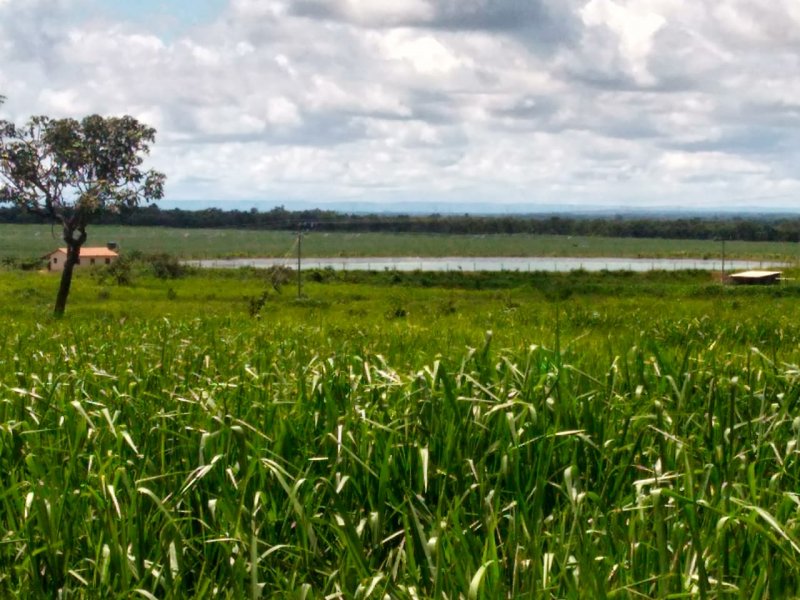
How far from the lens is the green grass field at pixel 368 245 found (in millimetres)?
119200

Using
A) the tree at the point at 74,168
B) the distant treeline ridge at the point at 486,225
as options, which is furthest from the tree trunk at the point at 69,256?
the distant treeline ridge at the point at 486,225

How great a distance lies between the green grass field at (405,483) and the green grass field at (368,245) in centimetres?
9804

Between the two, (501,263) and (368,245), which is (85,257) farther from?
(368,245)

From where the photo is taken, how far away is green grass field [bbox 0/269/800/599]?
171 inches

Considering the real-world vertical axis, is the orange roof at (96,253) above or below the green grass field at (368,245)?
above

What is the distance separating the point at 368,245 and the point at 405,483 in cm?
14387

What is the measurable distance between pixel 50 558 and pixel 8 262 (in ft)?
240

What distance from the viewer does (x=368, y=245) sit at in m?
149

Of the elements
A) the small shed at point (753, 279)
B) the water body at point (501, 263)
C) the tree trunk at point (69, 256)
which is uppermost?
the tree trunk at point (69, 256)

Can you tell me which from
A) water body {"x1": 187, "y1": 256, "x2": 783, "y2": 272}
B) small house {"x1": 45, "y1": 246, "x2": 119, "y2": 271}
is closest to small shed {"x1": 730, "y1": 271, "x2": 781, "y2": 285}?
water body {"x1": 187, "y1": 256, "x2": 783, "y2": 272}

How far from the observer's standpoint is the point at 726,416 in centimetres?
625

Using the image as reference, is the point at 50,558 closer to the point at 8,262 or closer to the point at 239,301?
the point at 239,301

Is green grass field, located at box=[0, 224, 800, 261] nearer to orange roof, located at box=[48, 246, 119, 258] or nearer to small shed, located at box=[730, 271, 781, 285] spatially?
orange roof, located at box=[48, 246, 119, 258]

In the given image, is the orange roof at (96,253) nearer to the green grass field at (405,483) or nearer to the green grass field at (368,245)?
the green grass field at (368,245)
